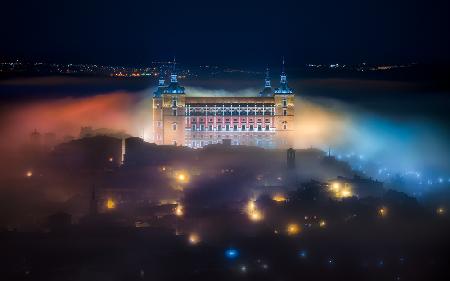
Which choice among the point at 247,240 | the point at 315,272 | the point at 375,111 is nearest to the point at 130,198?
the point at 247,240

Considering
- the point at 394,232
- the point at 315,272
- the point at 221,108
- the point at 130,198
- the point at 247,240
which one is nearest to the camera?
the point at 315,272

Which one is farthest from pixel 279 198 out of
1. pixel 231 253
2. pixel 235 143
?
pixel 235 143

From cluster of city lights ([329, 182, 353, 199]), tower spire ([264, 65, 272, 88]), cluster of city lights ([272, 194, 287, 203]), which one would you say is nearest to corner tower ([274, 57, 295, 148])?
tower spire ([264, 65, 272, 88])

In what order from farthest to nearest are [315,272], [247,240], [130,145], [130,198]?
[130,145] < [130,198] < [247,240] < [315,272]

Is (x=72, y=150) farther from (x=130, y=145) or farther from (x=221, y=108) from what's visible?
(x=221, y=108)

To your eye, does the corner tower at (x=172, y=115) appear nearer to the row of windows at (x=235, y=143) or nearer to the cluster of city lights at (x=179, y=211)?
the row of windows at (x=235, y=143)

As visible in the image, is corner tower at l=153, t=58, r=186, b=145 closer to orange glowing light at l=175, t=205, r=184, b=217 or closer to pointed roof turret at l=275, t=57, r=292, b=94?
pointed roof turret at l=275, t=57, r=292, b=94
